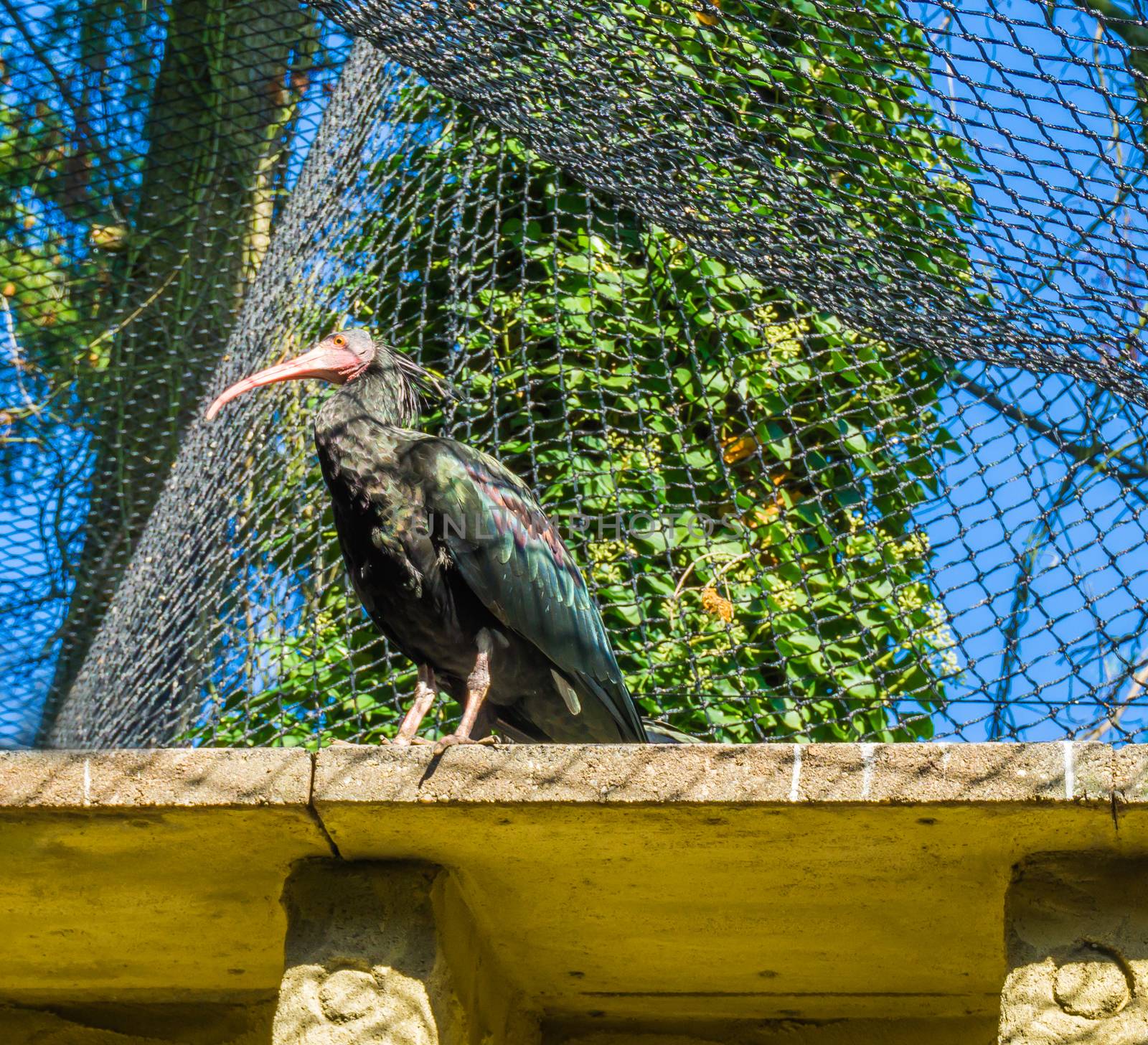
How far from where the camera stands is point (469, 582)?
3555mm

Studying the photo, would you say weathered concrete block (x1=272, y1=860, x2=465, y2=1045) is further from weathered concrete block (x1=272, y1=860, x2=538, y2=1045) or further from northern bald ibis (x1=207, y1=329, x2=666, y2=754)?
northern bald ibis (x1=207, y1=329, x2=666, y2=754)

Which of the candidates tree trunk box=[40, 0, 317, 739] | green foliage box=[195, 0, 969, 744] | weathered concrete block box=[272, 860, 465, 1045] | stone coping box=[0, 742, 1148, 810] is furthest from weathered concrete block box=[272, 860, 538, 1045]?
tree trunk box=[40, 0, 317, 739]

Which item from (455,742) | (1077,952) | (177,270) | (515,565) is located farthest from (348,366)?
(177,270)

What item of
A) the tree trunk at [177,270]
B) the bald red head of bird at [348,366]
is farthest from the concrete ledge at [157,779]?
the tree trunk at [177,270]

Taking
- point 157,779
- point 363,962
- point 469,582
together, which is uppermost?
point 469,582

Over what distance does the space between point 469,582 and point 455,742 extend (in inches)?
25.3

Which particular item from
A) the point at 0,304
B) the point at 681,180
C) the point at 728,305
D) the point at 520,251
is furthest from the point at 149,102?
the point at 681,180

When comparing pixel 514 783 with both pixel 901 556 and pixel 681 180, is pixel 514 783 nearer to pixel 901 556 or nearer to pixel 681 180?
pixel 681 180

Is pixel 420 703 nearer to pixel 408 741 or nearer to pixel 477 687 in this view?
pixel 477 687

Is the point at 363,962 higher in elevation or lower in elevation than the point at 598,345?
lower

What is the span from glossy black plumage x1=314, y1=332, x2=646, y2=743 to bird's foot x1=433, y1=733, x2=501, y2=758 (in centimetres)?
26

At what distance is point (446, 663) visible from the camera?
3697 mm

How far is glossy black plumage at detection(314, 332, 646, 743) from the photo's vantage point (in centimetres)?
359

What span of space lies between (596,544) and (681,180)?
4.61 ft
